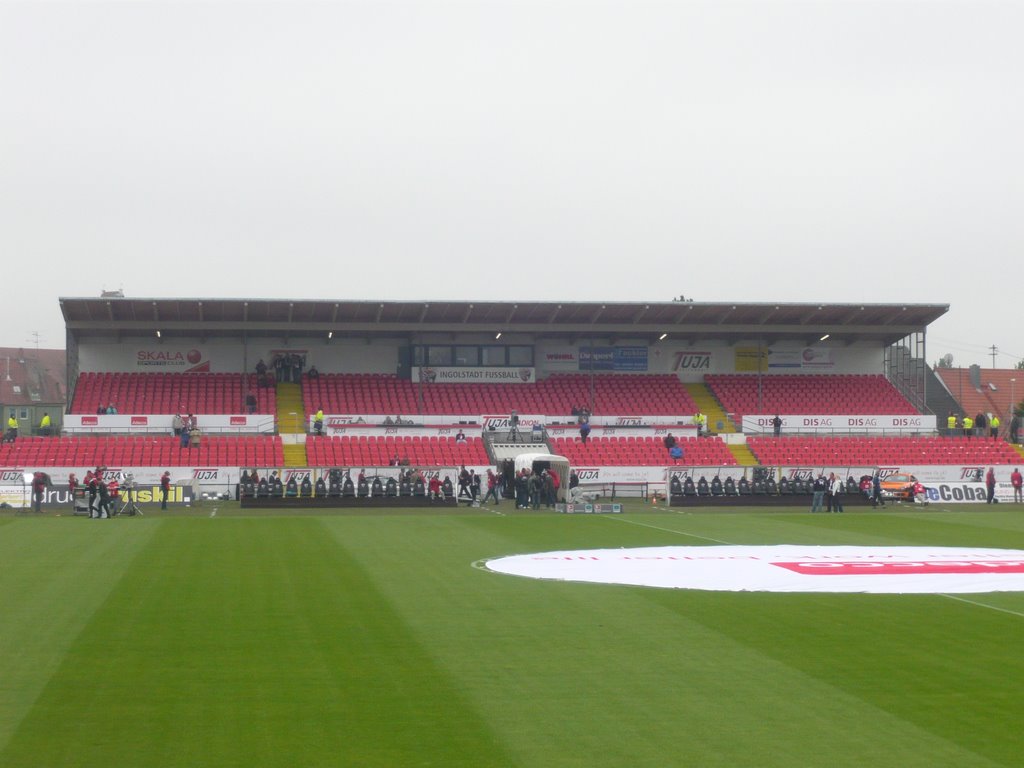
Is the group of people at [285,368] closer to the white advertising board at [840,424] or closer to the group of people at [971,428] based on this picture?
the white advertising board at [840,424]

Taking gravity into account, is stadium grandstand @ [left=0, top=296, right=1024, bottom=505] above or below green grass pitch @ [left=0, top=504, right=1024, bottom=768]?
above

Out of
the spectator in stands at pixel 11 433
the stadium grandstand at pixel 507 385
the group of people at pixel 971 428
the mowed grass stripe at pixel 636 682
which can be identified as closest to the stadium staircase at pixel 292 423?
the stadium grandstand at pixel 507 385

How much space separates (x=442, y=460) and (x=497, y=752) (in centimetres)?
4701

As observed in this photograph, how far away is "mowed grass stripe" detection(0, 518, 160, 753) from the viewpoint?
12.2 m

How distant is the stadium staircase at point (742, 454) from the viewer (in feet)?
195

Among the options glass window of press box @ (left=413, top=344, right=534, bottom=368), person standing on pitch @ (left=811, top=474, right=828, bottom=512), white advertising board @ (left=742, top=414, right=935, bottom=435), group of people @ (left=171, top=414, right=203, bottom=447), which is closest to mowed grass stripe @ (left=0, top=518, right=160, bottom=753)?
group of people @ (left=171, top=414, right=203, bottom=447)

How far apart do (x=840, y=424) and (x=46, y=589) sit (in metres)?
53.1

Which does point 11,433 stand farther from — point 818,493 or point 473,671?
point 473,671

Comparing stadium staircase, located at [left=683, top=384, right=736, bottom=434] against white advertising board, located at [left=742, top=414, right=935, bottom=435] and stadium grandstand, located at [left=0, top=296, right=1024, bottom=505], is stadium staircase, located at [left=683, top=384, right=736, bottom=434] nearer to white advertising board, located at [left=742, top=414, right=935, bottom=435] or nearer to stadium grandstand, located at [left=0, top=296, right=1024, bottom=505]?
stadium grandstand, located at [left=0, top=296, right=1024, bottom=505]

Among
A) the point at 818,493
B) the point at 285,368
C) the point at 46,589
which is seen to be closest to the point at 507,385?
the point at 285,368

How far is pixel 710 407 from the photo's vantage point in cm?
6681

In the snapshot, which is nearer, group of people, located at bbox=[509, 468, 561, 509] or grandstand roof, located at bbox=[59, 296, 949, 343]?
group of people, located at bbox=[509, 468, 561, 509]

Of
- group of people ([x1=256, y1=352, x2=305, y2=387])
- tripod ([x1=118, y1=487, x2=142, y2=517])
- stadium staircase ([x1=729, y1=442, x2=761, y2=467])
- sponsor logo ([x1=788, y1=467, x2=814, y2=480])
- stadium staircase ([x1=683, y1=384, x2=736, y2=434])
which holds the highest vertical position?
group of people ([x1=256, y1=352, x2=305, y2=387])

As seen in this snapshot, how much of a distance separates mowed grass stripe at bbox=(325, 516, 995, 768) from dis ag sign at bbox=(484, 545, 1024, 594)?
1.65 meters
